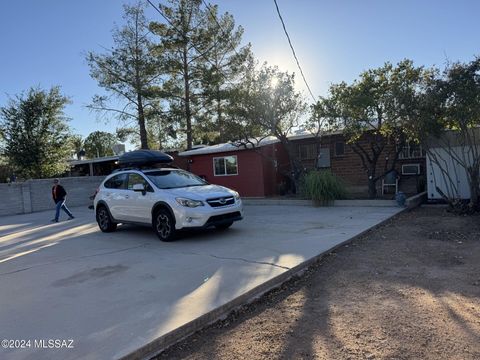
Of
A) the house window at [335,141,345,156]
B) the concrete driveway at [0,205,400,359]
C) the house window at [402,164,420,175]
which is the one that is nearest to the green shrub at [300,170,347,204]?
the concrete driveway at [0,205,400,359]

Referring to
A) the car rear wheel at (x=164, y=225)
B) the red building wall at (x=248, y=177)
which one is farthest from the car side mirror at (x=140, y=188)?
the red building wall at (x=248, y=177)

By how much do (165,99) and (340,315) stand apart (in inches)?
820

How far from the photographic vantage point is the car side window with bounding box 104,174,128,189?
9.84 m

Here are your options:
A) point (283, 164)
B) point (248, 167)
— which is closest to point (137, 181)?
point (248, 167)

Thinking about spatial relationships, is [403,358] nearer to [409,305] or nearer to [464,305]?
[409,305]

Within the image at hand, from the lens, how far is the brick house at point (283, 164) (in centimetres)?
1628

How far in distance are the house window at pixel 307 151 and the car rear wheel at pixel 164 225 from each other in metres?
11.5

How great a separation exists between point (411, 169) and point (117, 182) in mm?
11992

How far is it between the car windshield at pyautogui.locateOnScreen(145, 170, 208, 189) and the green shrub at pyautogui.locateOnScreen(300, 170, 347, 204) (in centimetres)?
533

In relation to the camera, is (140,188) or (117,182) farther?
(117,182)

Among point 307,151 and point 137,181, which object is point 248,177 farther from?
point 137,181

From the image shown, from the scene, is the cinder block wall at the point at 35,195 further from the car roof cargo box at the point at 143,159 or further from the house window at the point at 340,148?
the house window at the point at 340,148

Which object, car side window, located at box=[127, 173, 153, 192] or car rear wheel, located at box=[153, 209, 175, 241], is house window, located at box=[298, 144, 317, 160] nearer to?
car side window, located at box=[127, 173, 153, 192]

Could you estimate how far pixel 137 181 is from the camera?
940 centimetres
